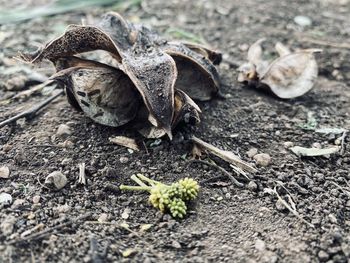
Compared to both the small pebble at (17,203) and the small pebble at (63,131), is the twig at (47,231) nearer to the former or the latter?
the small pebble at (17,203)

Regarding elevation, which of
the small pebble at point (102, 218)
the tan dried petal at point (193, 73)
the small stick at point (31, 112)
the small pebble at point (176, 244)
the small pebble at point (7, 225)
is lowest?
the small pebble at point (176, 244)

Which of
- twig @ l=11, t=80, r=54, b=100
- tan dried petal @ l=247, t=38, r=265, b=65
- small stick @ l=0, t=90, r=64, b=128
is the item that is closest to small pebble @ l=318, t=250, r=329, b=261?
tan dried petal @ l=247, t=38, r=265, b=65

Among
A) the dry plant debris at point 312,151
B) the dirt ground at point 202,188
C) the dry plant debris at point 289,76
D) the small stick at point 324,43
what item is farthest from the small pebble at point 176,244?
the small stick at point 324,43

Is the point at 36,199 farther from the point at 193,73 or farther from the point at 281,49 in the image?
the point at 281,49

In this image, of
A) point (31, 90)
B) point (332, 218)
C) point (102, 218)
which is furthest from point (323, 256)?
point (31, 90)

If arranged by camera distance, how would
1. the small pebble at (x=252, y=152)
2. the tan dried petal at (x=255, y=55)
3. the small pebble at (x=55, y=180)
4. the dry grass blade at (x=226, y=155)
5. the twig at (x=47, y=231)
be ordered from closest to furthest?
the twig at (x=47, y=231), the small pebble at (x=55, y=180), the dry grass blade at (x=226, y=155), the small pebble at (x=252, y=152), the tan dried petal at (x=255, y=55)
